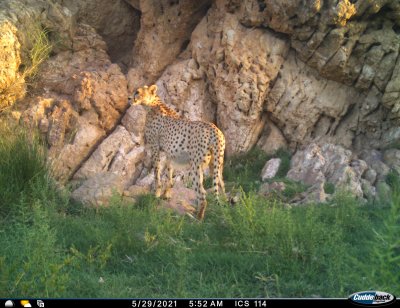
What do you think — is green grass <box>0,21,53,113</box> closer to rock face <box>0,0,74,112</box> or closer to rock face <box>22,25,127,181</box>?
rock face <box>0,0,74,112</box>

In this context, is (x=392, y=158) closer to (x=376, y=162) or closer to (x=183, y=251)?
(x=376, y=162)

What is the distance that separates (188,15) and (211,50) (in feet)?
3.14

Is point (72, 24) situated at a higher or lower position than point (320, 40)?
lower

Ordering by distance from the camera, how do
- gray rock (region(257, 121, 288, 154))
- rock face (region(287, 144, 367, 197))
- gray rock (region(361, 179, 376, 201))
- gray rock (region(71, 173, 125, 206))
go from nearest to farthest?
gray rock (region(71, 173, 125, 206)) < gray rock (region(361, 179, 376, 201)) < rock face (region(287, 144, 367, 197)) < gray rock (region(257, 121, 288, 154))

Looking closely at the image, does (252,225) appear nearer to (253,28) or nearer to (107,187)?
(107,187)

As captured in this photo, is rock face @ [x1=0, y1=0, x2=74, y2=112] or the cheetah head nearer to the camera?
the cheetah head

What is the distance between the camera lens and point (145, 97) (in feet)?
31.2

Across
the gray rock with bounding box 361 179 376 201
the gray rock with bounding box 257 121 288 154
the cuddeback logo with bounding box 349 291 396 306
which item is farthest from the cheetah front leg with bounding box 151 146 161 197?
the cuddeback logo with bounding box 349 291 396 306

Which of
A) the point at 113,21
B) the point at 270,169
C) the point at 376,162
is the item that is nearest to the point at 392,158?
the point at 376,162

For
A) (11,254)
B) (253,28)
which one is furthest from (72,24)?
(11,254)

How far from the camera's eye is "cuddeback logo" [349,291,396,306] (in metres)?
3.43

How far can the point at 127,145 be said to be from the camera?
10.8m

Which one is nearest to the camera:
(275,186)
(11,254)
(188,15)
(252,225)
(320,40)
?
(11,254)

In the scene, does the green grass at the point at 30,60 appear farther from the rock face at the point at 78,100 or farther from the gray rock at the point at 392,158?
the gray rock at the point at 392,158
